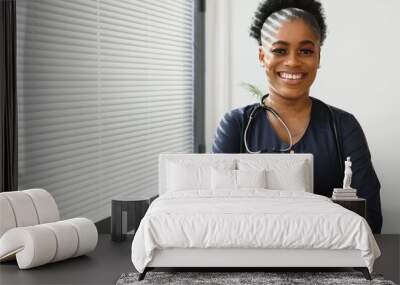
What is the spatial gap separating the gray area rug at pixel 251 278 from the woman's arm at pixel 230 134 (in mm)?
1976

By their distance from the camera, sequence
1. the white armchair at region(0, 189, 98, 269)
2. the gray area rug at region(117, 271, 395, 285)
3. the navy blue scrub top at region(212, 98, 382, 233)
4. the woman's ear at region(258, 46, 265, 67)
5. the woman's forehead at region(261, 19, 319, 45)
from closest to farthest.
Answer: the gray area rug at region(117, 271, 395, 285) → the white armchair at region(0, 189, 98, 269) → the navy blue scrub top at region(212, 98, 382, 233) → the woman's forehead at region(261, 19, 319, 45) → the woman's ear at region(258, 46, 265, 67)

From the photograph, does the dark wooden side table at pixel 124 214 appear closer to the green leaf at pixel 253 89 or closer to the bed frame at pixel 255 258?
the bed frame at pixel 255 258

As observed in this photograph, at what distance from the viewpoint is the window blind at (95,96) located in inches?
201

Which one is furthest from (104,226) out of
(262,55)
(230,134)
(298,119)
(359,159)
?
(359,159)

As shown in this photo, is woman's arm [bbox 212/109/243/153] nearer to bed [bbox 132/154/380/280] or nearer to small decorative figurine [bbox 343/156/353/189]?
small decorative figurine [bbox 343/156/353/189]

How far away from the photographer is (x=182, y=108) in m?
8.20

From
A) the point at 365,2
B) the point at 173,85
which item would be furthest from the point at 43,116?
the point at 365,2

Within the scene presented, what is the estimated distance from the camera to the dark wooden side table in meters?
5.57

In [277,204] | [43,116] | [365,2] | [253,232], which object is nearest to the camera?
[253,232]

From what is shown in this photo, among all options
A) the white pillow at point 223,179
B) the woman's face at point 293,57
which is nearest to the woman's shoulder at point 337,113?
the woman's face at point 293,57

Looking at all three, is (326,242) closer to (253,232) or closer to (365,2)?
(253,232)

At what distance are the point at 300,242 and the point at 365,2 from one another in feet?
13.6

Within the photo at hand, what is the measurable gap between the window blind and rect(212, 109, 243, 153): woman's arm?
821 millimetres

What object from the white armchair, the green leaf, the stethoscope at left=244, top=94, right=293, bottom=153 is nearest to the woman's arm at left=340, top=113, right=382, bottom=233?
the stethoscope at left=244, top=94, right=293, bottom=153
